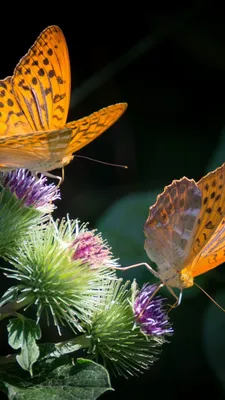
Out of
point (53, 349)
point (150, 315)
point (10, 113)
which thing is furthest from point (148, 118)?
point (53, 349)

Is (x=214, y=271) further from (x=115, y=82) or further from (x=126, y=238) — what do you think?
(x=115, y=82)

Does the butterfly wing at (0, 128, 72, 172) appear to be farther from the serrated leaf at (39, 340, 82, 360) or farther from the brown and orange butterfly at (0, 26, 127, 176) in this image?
the serrated leaf at (39, 340, 82, 360)

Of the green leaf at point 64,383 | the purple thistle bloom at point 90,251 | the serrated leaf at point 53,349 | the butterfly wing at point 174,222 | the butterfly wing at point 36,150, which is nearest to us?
the green leaf at point 64,383

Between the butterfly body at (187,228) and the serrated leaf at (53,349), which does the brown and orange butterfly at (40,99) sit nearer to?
the butterfly body at (187,228)

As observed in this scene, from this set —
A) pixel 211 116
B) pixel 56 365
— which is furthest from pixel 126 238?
pixel 56 365

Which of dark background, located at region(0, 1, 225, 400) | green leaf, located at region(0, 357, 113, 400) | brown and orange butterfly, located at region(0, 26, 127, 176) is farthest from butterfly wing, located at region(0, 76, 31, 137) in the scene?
dark background, located at region(0, 1, 225, 400)

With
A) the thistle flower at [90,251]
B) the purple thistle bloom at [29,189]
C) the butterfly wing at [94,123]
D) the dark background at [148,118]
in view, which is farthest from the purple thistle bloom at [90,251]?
the dark background at [148,118]
